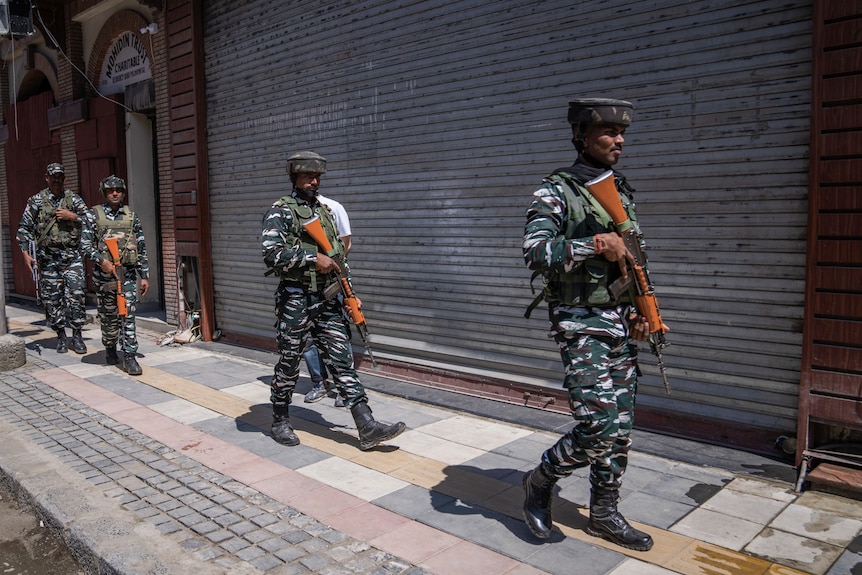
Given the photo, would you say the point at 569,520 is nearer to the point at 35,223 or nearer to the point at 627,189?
the point at 627,189

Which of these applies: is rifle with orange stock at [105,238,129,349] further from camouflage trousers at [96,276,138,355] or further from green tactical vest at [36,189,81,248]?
green tactical vest at [36,189,81,248]

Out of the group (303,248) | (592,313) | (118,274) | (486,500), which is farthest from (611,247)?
(118,274)

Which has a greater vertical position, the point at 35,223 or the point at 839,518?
the point at 35,223

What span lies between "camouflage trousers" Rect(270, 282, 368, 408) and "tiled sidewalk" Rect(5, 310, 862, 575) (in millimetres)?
519

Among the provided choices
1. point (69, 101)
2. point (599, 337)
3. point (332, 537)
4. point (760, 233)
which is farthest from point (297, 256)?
point (69, 101)

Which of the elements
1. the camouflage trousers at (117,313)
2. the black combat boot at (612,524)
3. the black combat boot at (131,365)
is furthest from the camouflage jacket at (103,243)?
the black combat boot at (612,524)

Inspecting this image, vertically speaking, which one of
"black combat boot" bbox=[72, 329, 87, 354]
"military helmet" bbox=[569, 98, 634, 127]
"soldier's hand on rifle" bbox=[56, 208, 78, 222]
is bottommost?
"black combat boot" bbox=[72, 329, 87, 354]

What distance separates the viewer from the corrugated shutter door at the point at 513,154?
15.0 feet

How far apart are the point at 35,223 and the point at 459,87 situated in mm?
6198

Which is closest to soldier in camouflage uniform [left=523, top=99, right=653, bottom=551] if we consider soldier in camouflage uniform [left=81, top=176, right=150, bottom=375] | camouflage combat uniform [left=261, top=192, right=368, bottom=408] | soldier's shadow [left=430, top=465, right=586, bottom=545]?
soldier's shadow [left=430, top=465, right=586, bottom=545]

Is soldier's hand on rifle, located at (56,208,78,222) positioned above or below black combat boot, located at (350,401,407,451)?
above

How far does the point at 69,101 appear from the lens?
13016 mm

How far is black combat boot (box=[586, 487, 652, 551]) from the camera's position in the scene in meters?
3.37

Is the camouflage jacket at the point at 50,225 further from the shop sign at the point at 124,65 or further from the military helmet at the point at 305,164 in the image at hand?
the military helmet at the point at 305,164
